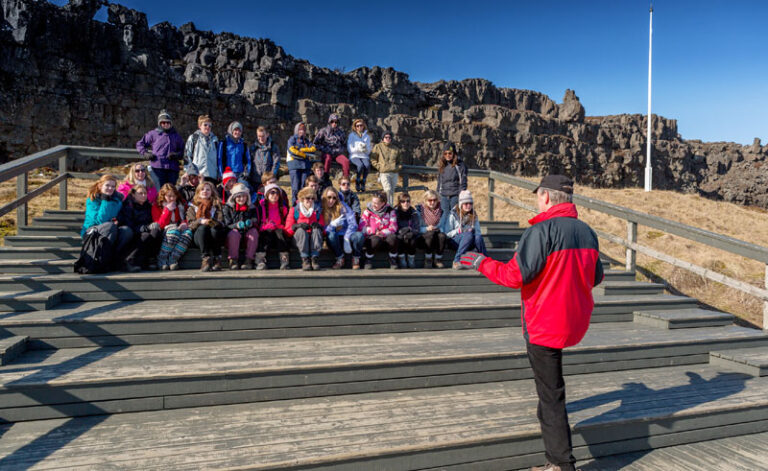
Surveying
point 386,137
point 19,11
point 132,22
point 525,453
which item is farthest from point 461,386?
point 132,22

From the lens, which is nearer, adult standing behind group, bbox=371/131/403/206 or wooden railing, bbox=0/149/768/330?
wooden railing, bbox=0/149/768/330

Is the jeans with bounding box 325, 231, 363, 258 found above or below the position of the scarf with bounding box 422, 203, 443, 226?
below

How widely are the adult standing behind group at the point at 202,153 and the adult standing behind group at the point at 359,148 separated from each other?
215cm

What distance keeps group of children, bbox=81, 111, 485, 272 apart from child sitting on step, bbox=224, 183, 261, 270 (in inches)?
0.4

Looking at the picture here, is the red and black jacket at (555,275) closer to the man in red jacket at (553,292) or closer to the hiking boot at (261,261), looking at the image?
the man in red jacket at (553,292)

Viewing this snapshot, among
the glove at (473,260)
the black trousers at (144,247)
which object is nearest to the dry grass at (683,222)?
the black trousers at (144,247)

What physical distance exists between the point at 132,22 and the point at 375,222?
4233 centimetres

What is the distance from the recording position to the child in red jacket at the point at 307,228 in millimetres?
4797

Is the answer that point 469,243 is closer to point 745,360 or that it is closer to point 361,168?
point 745,360

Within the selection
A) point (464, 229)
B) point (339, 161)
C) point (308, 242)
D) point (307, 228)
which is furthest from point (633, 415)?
point (339, 161)

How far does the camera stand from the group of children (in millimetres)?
4551

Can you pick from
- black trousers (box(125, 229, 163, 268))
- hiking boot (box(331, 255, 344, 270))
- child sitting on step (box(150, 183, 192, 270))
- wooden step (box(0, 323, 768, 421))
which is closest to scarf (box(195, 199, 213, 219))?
child sitting on step (box(150, 183, 192, 270))

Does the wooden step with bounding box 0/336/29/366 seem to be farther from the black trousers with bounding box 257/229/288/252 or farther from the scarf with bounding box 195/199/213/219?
the black trousers with bounding box 257/229/288/252

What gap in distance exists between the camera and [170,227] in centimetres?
461
